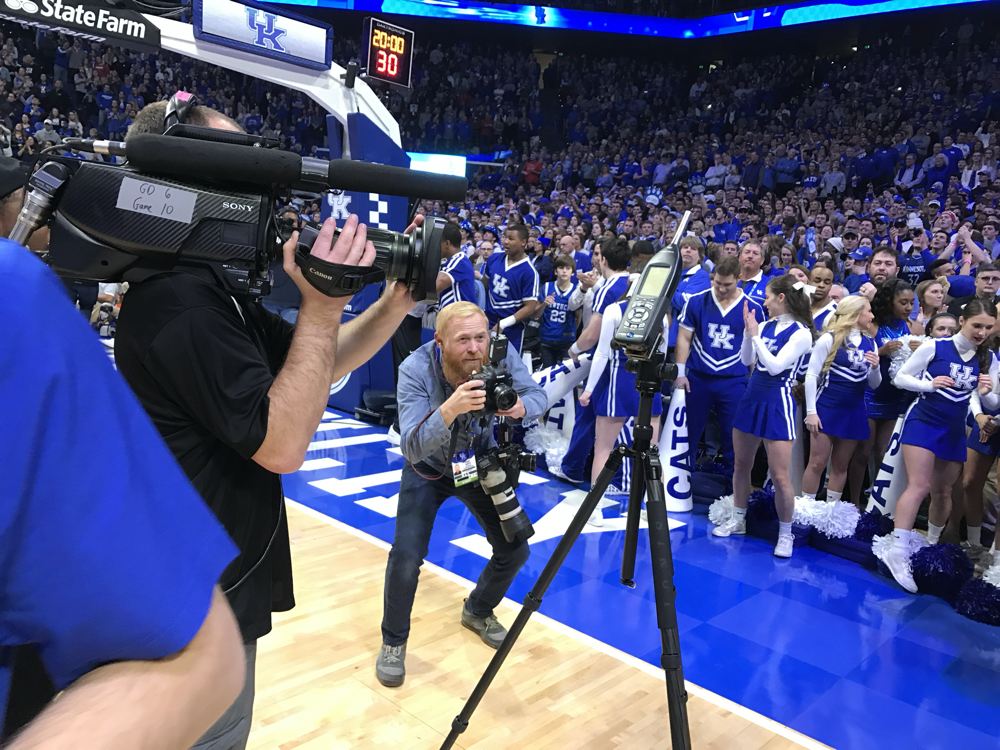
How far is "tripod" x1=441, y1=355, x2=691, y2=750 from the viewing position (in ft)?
6.84

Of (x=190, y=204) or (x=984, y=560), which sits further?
(x=984, y=560)

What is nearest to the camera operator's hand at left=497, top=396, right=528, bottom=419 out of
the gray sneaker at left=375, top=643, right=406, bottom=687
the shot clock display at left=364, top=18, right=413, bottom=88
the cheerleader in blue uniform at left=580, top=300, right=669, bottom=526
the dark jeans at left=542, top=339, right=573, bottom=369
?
the gray sneaker at left=375, top=643, right=406, bottom=687

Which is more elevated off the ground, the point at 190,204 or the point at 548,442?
the point at 190,204

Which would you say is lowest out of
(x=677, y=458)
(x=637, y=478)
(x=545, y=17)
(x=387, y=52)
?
(x=677, y=458)

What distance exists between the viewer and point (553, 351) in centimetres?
756

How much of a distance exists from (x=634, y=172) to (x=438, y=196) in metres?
16.7

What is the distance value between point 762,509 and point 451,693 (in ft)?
9.85

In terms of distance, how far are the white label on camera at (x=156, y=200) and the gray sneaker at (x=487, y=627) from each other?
2.69 metres

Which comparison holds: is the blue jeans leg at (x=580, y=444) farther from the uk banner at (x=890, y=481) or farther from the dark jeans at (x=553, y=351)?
the uk banner at (x=890, y=481)

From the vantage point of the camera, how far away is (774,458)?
4785 mm

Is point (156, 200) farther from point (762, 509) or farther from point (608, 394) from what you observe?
point (762, 509)

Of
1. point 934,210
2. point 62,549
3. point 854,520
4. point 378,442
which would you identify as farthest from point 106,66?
point 62,549

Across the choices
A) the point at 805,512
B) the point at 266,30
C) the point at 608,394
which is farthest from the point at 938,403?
the point at 266,30

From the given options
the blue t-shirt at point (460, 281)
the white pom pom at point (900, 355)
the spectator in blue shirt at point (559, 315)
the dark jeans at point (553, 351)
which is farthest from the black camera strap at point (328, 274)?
the dark jeans at point (553, 351)
